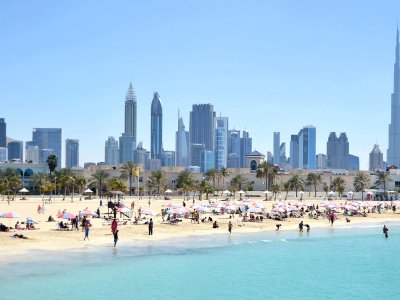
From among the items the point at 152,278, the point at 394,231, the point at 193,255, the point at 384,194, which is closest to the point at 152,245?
the point at 193,255

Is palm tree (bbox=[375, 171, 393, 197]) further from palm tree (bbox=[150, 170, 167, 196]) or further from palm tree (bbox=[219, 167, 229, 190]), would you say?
palm tree (bbox=[150, 170, 167, 196])


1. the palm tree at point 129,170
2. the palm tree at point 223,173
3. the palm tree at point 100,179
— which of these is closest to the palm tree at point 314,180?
the palm tree at point 223,173

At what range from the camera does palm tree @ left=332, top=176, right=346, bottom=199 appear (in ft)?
439

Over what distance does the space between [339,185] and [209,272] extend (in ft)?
333

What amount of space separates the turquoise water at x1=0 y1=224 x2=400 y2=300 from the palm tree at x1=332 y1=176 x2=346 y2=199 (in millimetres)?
81123

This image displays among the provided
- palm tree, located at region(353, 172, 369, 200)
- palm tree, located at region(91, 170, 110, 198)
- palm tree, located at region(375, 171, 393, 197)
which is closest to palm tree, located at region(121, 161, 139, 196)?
palm tree, located at region(91, 170, 110, 198)

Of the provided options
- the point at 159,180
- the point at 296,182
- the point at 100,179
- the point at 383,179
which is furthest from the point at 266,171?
the point at 100,179

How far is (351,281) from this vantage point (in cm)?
3800

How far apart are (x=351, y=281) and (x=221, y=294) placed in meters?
10.3

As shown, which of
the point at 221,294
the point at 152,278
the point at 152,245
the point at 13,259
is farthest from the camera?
the point at 152,245

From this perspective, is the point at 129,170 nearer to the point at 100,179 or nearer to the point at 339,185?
the point at 100,179

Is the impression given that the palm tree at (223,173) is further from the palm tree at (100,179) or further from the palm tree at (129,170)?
the palm tree at (100,179)

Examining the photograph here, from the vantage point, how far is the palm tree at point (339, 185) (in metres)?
134

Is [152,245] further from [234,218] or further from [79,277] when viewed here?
[234,218]
